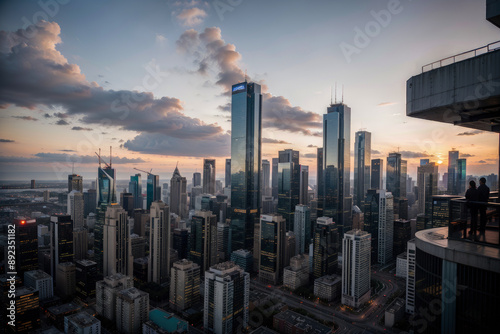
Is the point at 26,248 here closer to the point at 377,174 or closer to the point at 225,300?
the point at 225,300

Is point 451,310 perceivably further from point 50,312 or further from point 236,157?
point 236,157

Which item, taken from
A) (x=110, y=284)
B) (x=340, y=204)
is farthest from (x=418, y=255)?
(x=340, y=204)

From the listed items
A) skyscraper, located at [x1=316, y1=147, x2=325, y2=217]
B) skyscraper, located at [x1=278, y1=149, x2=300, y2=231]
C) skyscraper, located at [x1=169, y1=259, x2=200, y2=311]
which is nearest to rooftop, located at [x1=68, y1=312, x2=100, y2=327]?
skyscraper, located at [x1=169, y1=259, x2=200, y2=311]

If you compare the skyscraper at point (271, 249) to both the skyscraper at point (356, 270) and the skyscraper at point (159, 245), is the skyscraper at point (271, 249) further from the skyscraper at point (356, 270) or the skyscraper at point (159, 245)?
the skyscraper at point (159, 245)

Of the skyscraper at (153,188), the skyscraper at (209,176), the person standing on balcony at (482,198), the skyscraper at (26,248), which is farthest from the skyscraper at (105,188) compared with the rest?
the person standing on balcony at (482,198)

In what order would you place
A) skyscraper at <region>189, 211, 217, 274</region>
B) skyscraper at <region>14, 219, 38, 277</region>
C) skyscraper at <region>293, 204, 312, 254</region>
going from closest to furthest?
1. skyscraper at <region>14, 219, 38, 277</region>
2. skyscraper at <region>189, 211, 217, 274</region>
3. skyscraper at <region>293, 204, 312, 254</region>

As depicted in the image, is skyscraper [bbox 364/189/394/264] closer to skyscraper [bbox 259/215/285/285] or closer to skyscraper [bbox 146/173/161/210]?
skyscraper [bbox 259/215/285/285]

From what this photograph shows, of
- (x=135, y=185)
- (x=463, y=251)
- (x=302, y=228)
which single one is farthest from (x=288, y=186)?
(x=463, y=251)
